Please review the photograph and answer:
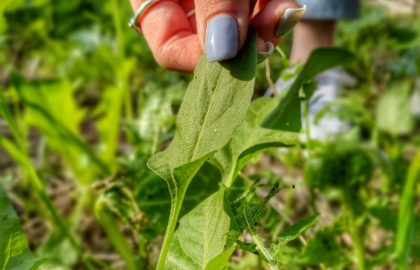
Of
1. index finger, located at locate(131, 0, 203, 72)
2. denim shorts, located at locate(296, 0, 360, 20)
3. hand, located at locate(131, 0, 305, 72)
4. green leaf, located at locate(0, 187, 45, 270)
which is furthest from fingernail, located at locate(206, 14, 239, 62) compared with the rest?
denim shorts, located at locate(296, 0, 360, 20)

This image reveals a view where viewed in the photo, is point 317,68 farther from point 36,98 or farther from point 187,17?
point 36,98

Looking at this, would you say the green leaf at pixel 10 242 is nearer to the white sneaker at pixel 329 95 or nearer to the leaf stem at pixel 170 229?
the leaf stem at pixel 170 229

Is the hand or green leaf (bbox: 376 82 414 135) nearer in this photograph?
the hand

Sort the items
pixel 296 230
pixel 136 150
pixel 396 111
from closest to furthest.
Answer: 1. pixel 296 230
2. pixel 136 150
3. pixel 396 111

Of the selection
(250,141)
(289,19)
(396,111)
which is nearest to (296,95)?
(250,141)

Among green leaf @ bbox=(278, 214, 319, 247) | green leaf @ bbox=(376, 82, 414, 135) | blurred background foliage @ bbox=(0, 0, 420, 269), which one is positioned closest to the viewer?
green leaf @ bbox=(278, 214, 319, 247)

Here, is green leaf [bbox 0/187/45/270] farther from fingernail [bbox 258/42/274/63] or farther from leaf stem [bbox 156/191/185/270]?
fingernail [bbox 258/42/274/63]

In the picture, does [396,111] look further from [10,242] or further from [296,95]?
[10,242]
